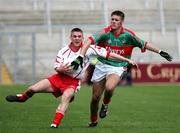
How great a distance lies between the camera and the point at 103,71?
1423cm

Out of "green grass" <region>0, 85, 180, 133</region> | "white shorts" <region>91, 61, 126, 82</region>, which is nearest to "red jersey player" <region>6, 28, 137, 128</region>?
"white shorts" <region>91, 61, 126, 82</region>

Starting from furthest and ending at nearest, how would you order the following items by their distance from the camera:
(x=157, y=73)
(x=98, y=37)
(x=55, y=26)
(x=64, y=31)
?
1. (x=55, y=26)
2. (x=64, y=31)
3. (x=157, y=73)
4. (x=98, y=37)

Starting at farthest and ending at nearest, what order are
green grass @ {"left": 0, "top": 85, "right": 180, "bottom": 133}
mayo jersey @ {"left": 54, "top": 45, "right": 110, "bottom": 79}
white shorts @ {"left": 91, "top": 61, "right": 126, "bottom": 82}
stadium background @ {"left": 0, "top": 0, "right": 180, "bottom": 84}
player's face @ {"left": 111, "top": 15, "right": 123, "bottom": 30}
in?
stadium background @ {"left": 0, "top": 0, "right": 180, "bottom": 84} → white shorts @ {"left": 91, "top": 61, "right": 126, "bottom": 82} → player's face @ {"left": 111, "top": 15, "right": 123, "bottom": 30} → mayo jersey @ {"left": 54, "top": 45, "right": 110, "bottom": 79} → green grass @ {"left": 0, "top": 85, "right": 180, "bottom": 133}

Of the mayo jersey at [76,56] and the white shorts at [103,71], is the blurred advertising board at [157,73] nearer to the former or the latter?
the white shorts at [103,71]

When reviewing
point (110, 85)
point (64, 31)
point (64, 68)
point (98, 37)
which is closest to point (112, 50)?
point (98, 37)

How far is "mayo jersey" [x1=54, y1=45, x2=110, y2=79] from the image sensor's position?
13594 millimetres

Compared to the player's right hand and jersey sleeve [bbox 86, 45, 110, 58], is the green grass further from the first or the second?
jersey sleeve [bbox 86, 45, 110, 58]

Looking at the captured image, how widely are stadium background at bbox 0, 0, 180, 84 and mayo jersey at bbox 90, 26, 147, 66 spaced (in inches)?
959

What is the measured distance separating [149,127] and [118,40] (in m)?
1.82

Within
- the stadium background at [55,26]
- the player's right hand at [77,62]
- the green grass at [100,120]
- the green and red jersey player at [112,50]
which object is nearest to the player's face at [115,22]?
the green and red jersey player at [112,50]

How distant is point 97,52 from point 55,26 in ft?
93.6

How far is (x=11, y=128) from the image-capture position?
13.3 meters

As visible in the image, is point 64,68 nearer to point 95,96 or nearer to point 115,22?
point 95,96

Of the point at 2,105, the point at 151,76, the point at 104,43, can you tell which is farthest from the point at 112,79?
the point at 151,76
